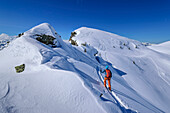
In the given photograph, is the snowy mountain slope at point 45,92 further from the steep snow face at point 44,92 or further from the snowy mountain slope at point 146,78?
the snowy mountain slope at point 146,78

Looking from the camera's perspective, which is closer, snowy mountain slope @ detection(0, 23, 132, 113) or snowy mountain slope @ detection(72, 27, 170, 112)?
snowy mountain slope @ detection(0, 23, 132, 113)

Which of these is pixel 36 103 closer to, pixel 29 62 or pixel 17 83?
pixel 17 83

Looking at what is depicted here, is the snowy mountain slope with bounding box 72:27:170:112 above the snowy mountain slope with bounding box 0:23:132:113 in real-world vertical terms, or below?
below

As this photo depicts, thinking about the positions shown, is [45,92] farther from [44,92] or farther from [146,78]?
[146,78]

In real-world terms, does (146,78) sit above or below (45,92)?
below

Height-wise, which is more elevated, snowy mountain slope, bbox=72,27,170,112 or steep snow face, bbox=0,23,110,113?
steep snow face, bbox=0,23,110,113

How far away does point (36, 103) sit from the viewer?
2889 mm

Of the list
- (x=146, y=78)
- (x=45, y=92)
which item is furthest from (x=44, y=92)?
(x=146, y=78)

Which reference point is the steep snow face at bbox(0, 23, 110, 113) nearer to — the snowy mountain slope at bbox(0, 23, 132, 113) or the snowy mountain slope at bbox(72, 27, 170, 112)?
the snowy mountain slope at bbox(0, 23, 132, 113)

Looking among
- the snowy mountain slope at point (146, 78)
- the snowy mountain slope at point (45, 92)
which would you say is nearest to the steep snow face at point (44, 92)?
the snowy mountain slope at point (45, 92)

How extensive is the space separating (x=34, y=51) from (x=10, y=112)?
4.03 m

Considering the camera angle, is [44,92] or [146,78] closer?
A: [44,92]

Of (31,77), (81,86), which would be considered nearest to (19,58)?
(31,77)

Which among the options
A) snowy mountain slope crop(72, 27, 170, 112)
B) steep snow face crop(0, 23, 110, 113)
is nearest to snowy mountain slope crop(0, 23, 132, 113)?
steep snow face crop(0, 23, 110, 113)
